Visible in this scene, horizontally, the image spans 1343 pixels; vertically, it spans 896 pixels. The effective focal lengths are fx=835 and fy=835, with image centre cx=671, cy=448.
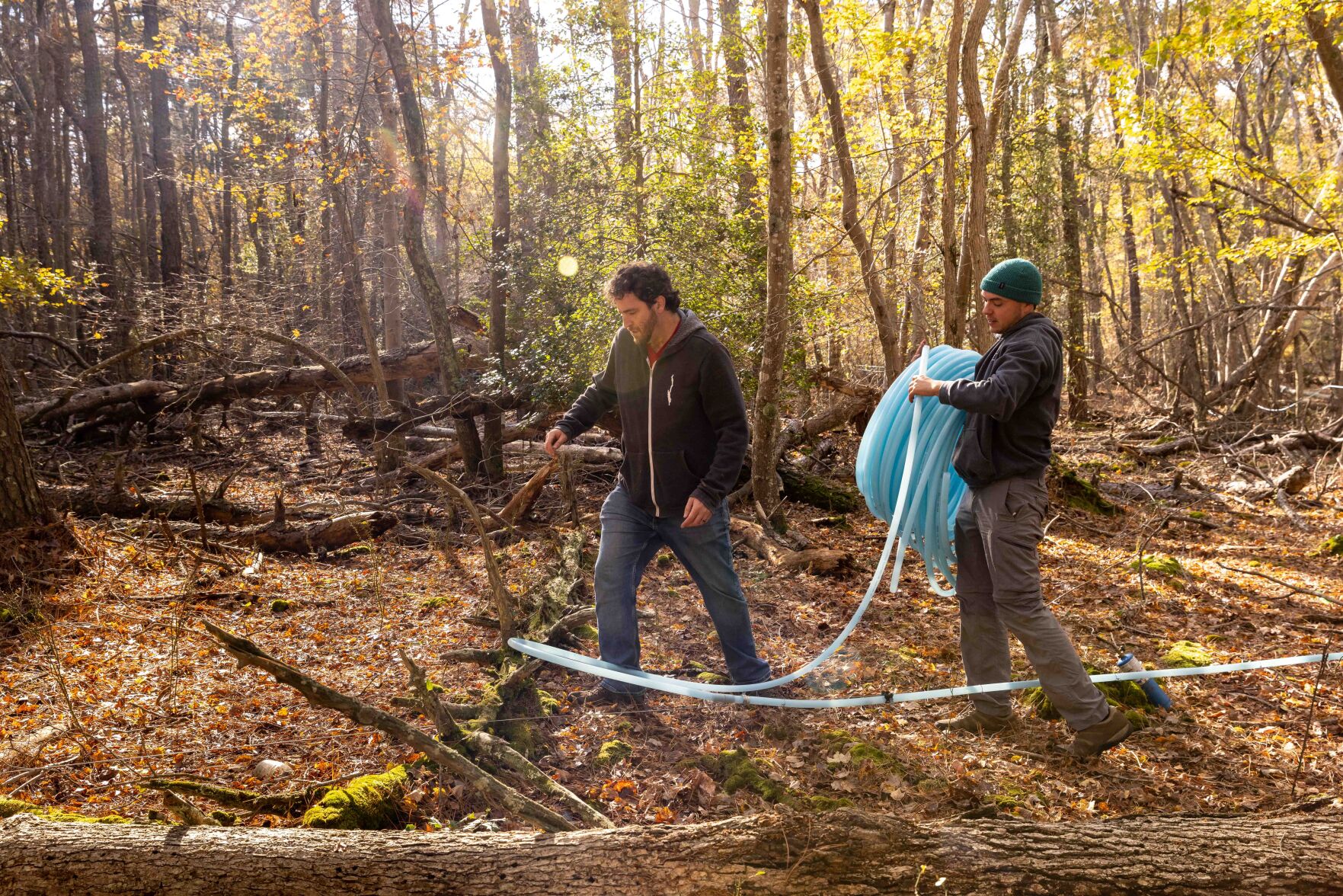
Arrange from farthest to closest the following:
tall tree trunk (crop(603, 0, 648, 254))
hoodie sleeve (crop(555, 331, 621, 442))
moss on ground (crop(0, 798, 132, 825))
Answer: tall tree trunk (crop(603, 0, 648, 254)), hoodie sleeve (crop(555, 331, 621, 442)), moss on ground (crop(0, 798, 132, 825))

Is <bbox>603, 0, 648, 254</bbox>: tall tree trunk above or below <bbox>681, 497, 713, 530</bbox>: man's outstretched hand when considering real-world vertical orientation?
above

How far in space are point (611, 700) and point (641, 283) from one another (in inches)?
83.5

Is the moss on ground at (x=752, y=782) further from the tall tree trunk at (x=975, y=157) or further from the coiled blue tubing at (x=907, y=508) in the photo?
the tall tree trunk at (x=975, y=157)

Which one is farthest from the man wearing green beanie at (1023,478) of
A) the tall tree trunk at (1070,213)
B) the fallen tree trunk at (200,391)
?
the tall tree trunk at (1070,213)

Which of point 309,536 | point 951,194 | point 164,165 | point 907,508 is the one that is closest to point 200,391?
point 309,536

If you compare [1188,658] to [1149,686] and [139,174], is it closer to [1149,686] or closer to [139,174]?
[1149,686]

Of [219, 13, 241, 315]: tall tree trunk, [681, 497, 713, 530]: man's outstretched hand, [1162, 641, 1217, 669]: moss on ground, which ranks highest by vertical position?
[219, 13, 241, 315]: tall tree trunk

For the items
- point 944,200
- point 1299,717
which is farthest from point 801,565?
point 944,200

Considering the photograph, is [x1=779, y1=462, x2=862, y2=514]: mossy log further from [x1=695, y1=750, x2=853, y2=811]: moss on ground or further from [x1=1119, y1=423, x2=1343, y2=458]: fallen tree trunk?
[x1=695, y1=750, x2=853, y2=811]: moss on ground

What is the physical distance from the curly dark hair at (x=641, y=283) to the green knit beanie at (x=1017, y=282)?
145cm

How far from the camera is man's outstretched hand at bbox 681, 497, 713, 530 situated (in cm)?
382

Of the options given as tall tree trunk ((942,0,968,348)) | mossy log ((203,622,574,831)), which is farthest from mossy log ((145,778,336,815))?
tall tree trunk ((942,0,968,348))

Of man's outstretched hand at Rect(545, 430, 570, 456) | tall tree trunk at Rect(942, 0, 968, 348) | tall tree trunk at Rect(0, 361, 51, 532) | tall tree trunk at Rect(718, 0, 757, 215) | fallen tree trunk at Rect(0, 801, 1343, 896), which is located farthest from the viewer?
tall tree trunk at Rect(718, 0, 757, 215)

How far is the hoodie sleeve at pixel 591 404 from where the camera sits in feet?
14.3
